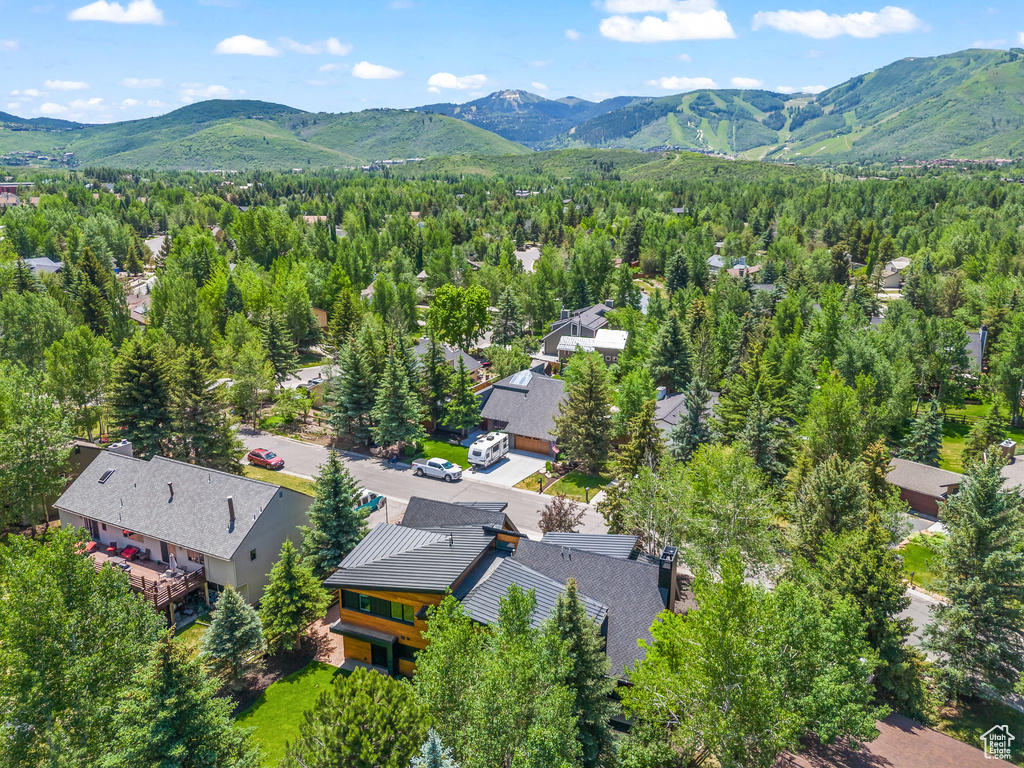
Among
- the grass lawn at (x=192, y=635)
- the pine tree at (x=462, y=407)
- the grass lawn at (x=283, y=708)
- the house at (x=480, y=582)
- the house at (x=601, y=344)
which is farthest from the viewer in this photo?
the house at (x=601, y=344)

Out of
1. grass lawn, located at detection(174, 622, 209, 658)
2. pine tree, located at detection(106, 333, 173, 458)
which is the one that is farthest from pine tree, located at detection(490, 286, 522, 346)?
grass lawn, located at detection(174, 622, 209, 658)

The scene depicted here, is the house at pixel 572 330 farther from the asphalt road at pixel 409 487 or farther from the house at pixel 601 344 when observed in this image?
the asphalt road at pixel 409 487

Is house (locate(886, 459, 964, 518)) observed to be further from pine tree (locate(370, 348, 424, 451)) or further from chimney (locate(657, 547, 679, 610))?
pine tree (locate(370, 348, 424, 451))

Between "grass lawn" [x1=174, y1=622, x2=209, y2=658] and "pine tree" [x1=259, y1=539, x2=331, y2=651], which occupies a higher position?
"pine tree" [x1=259, y1=539, x2=331, y2=651]

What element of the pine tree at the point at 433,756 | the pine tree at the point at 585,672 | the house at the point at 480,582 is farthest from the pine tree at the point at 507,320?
the pine tree at the point at 433,756

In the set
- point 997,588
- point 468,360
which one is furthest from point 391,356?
point 997,588

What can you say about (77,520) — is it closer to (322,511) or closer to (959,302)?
(322,511)

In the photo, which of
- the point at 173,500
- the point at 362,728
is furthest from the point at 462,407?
the point at 362,728
